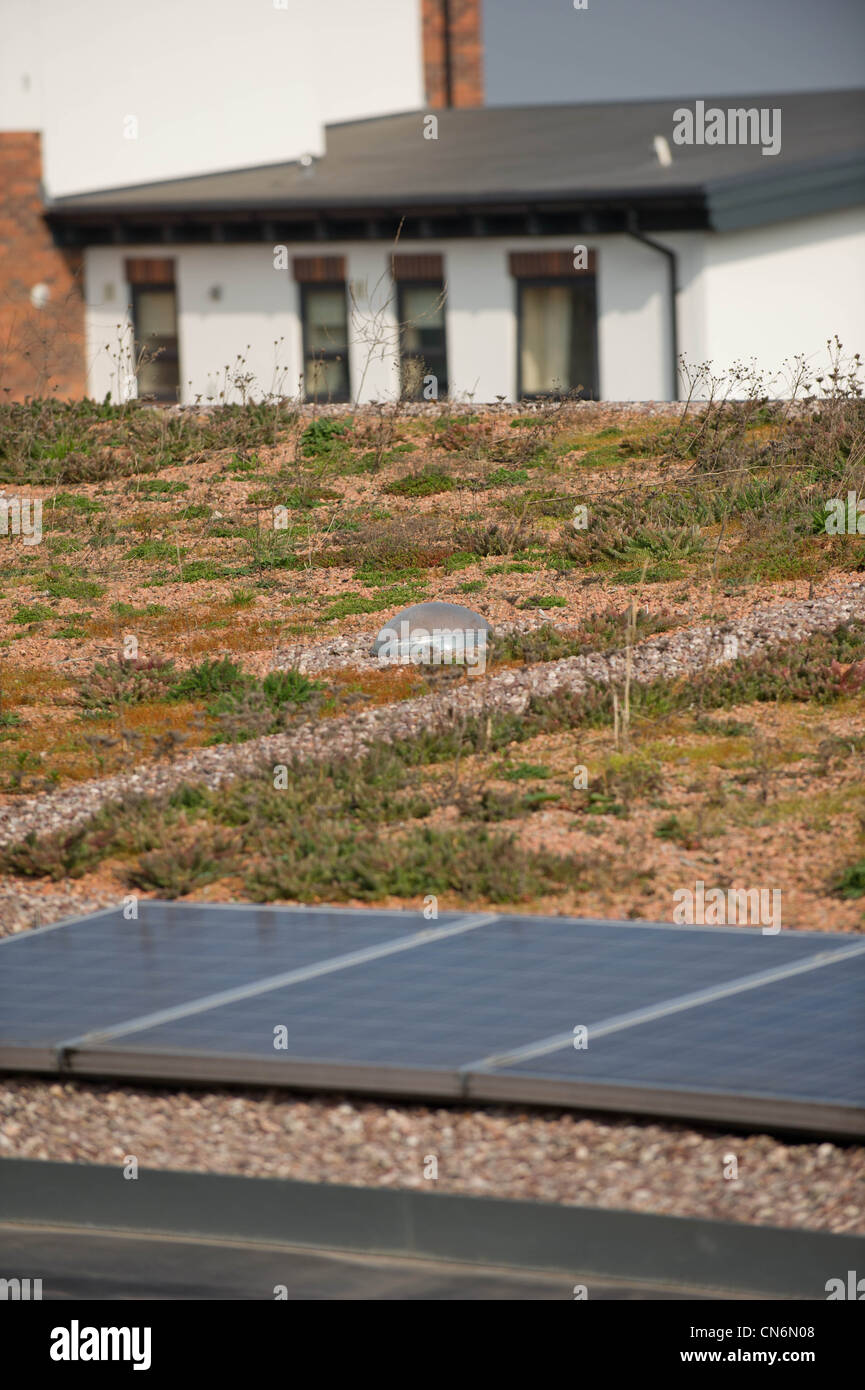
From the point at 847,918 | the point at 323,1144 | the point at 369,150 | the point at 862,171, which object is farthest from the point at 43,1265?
the point at 369,150

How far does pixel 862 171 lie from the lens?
987 inches

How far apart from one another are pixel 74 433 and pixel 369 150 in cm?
1339

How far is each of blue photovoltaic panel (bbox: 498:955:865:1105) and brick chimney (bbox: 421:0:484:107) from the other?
31300 millimetres

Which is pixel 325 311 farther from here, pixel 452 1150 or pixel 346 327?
pixel 452 1150

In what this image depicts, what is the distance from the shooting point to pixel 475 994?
5.97m

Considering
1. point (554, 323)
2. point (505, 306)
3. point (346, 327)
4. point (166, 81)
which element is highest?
point (166, 81)

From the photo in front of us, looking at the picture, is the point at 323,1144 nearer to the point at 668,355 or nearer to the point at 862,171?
the point at 668,355

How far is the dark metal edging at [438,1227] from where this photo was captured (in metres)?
4.66

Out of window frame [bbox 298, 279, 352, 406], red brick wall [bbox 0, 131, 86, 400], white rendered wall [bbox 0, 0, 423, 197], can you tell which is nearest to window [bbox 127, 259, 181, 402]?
red brick wall [bbox 0, 131, 86, 400]

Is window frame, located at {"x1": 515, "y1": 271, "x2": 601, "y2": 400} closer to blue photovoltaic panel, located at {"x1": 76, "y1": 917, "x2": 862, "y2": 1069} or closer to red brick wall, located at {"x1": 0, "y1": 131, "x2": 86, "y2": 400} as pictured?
red brick wall, located at {"x1": 0, "y1": 131, "x2": 86, "y2": 400}

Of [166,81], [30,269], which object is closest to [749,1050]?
[30,269]

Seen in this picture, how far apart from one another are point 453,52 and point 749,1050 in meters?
32.1

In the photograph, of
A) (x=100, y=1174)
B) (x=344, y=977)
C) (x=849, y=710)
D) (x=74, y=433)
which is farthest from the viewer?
(x=74, y=433)

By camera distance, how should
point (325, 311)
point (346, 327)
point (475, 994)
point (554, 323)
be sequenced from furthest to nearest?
point (325, 311) < point (346, 327) < point (554, 323) < point (475, 994)
